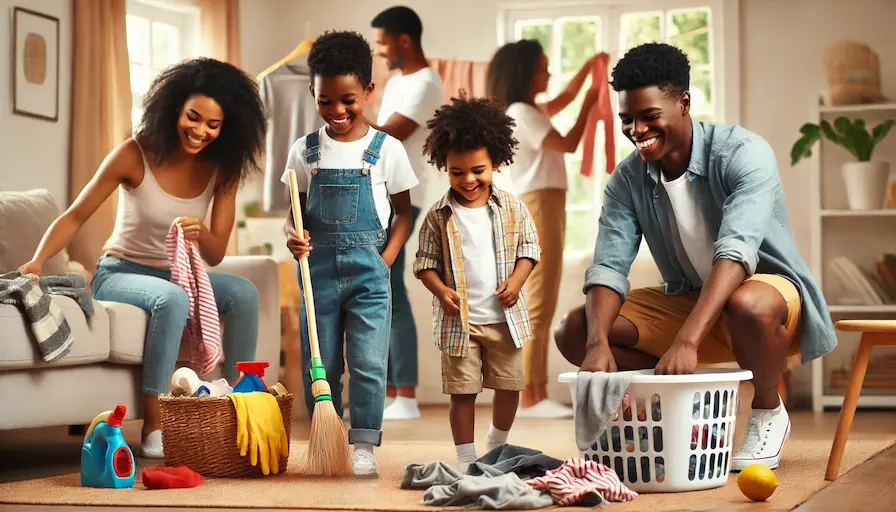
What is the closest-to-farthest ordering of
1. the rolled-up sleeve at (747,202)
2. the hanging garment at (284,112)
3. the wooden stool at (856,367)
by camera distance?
the wooden stool at (856,367) → the rolled-up sleeve at (747,202) → the hanging garment at (284,112)

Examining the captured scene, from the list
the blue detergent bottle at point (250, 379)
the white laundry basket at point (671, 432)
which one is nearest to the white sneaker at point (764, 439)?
the white laundry basket at point (671, 432)

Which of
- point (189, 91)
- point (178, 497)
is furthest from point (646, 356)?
point (189, 91)

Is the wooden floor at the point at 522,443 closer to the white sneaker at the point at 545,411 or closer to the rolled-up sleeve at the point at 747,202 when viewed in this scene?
the white sneaker at the point at 545,411

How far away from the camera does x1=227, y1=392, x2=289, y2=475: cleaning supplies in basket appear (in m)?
2.50

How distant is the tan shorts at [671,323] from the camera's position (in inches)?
98.8

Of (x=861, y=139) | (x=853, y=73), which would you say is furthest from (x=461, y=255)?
(x=853, y=73)

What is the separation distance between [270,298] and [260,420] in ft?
4.03

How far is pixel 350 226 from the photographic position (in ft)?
8.92

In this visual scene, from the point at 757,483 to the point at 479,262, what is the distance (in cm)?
94

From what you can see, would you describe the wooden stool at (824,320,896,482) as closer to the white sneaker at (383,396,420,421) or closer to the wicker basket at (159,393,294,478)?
the wicker basket at (159,393,294,478)

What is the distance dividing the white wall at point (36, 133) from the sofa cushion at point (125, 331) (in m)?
1.42

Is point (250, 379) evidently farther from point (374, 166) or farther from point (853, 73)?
point (853, 73)

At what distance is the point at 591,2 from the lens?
522 cm

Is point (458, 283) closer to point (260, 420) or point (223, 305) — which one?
point (260, 420)
